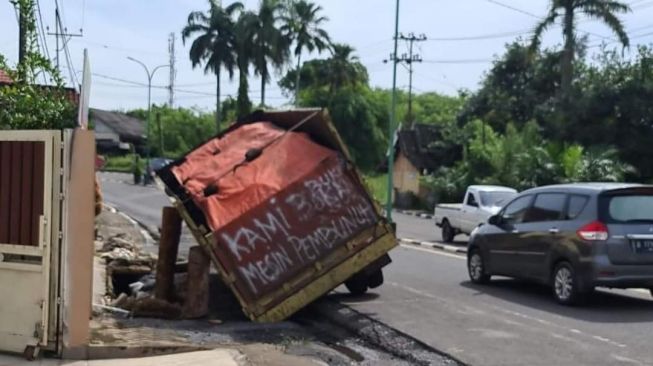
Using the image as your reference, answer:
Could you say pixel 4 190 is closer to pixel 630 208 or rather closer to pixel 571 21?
pixel 630 208

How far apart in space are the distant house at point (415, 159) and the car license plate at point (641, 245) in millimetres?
41744

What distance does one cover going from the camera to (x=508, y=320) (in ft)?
39.1

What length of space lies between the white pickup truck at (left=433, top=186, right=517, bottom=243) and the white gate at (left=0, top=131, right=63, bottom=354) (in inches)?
702

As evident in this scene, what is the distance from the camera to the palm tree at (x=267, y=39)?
64312mm

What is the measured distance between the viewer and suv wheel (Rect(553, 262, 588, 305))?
1287 cm

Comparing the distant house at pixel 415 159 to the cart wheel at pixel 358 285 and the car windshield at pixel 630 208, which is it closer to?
the cart wheel at pixel 358 285

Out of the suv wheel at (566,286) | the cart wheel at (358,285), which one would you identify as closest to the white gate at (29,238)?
the cart wheel at (358,285)

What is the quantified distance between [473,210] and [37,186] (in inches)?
741

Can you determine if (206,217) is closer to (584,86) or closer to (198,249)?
(198,249)

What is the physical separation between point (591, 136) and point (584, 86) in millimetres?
3637

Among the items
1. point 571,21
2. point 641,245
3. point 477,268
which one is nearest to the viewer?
point 641,245

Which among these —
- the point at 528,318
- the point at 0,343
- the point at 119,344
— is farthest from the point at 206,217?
the point at 528,318

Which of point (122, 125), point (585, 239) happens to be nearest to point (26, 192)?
point (585, 239)

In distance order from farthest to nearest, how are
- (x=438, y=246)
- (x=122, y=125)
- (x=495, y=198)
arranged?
(x=122, y=125) < (x=495, y=198) < (x=438, y=246)
